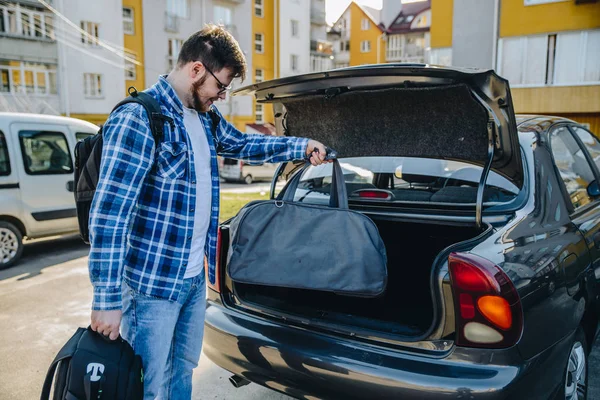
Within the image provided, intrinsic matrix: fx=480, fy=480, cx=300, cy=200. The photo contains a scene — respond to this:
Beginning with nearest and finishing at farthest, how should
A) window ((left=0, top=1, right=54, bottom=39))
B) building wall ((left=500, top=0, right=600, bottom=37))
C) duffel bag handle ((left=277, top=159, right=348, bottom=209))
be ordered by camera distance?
duffel bag handle ((left=277, top=159, right=348, bottom=209)), building wall ((left=500, top=0, right=600, bottom=37)), window ((left=0, top=1, right=54, bottom=39))

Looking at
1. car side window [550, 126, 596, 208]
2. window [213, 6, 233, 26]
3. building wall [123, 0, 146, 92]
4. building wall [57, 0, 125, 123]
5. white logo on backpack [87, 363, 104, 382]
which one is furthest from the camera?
window [213, 6, 233, 26]

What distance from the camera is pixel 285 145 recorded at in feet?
8.38

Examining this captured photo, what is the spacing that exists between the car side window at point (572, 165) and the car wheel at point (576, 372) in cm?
80

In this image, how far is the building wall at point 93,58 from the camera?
80.1ft

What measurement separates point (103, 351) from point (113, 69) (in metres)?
26.9

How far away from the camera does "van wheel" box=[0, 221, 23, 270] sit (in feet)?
20.4

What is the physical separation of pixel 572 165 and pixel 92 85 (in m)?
26.4

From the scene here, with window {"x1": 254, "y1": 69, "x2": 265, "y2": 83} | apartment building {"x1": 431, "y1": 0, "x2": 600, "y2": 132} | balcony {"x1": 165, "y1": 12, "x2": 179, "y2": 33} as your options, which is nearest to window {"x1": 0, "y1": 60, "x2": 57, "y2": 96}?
balcony {"x1": 165, "y1": 12, "x2": 179, "y2": 33}

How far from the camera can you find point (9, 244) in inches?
248

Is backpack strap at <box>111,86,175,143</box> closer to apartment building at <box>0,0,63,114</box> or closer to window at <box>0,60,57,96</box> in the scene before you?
apartment building at <box>0,0,63,114</box>

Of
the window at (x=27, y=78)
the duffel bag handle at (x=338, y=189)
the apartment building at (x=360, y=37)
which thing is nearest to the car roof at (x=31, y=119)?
the duffel bag handle at (x=338, y=189)

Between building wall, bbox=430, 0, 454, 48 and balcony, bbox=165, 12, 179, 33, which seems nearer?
building wall, bbox=430, 0, 454, 48

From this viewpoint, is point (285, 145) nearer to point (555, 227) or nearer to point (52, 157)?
point (555, 227)

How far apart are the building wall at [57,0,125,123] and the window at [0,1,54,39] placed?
80 cm
